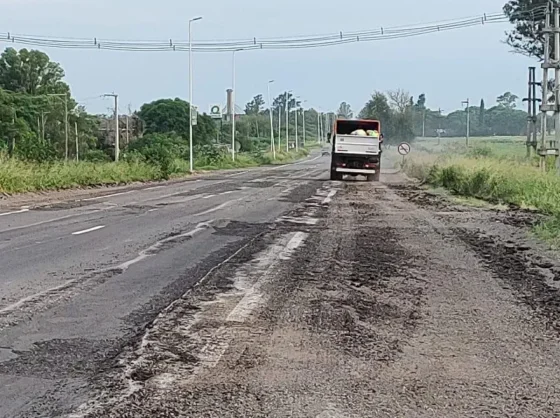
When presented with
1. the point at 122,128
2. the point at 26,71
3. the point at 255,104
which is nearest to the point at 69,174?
the point at 122,128

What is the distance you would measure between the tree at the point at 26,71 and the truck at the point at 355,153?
162ft

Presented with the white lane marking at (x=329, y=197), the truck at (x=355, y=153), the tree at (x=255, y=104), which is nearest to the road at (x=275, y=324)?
the white lane marking at (x=329, y=197)

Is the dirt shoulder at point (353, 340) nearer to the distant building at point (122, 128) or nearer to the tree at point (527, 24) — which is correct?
the tree at point (527, 24)

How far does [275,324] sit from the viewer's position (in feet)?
26.5

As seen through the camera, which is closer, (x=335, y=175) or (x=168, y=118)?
(x=335, y=175)

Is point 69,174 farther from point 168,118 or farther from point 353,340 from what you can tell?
point 168,118

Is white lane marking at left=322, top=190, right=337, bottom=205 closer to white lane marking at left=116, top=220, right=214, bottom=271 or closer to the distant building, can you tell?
white lane marking at left=116, top=220, right=214, bottom=271

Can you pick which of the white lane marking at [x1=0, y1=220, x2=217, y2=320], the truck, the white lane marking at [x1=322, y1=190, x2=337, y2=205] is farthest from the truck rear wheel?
the white lane marking at [x1=0, y1=220, x2=217, y2=320]

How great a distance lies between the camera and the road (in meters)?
5.75

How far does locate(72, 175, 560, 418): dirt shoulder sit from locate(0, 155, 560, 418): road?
0.02 metres

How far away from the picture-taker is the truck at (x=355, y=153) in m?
42.6

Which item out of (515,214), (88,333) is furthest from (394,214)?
(88,333)

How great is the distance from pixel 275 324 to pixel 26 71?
85.0 m

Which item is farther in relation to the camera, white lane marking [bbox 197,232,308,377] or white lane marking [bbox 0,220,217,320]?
white lane marking [bbox 0,220,217,320]
